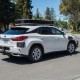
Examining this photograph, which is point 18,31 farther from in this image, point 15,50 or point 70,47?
point 70,47

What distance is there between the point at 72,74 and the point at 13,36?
10.5 feet

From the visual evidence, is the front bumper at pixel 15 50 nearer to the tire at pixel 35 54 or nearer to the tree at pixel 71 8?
the tire at pixel 35 54

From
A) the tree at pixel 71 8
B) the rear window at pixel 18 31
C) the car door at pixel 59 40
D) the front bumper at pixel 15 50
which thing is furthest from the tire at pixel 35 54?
the tree at pixel 71 8

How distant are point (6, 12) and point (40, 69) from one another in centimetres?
2829

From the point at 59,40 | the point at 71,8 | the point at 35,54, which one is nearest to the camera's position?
the point at 35,54

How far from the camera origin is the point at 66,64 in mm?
9828

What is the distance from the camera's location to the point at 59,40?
1159 cm

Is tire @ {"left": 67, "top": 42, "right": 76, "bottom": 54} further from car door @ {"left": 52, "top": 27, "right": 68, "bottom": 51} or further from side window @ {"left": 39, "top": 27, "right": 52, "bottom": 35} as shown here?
side window @ {"left": 39, "top": 27, "right": 52, "bottom": 35}

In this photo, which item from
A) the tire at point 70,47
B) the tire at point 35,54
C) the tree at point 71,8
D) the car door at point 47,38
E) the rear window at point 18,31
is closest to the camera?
the tire at point 35,54

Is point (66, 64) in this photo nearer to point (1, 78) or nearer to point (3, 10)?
point (1, 78)

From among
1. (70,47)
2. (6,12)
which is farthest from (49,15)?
(70,47)

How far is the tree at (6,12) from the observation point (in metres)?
35.6

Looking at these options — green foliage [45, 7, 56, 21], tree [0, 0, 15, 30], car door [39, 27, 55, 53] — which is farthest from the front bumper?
green foliage [45, 7, 56, 21]

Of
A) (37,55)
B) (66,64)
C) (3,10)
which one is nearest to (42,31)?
(37,55)
